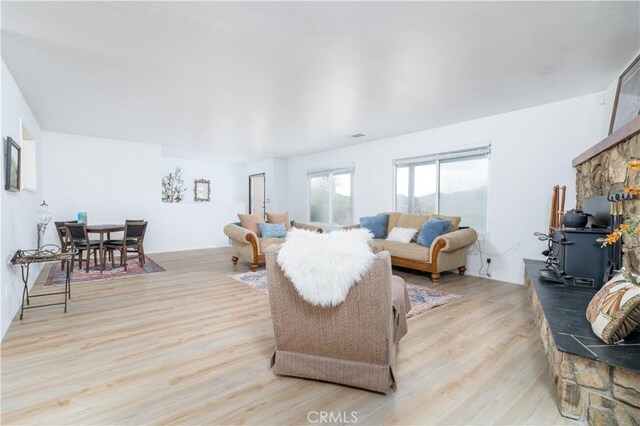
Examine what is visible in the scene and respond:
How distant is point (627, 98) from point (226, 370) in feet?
13.4

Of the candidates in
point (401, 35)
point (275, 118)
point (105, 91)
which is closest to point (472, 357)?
point (401, 35)

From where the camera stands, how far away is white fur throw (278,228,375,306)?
5.50 feet

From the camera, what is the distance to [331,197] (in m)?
7.39

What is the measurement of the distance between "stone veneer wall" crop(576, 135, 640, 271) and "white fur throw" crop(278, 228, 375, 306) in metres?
1.90

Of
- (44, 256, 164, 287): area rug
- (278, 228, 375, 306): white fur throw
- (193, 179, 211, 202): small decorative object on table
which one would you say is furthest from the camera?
(193, 179, 211, 202): small decorative object on table

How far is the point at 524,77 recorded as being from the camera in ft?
10.2

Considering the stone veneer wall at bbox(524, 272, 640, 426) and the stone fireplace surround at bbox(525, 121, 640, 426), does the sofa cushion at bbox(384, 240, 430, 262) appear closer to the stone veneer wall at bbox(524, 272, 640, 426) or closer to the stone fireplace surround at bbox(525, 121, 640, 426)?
the stone fireplace surround at bbox(525, 121, 640, 426)

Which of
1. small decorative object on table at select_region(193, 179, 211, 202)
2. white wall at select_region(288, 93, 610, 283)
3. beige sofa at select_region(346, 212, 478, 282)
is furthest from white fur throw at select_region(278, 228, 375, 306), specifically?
small decorative object on table at select_region(193, 179, 211, 202)

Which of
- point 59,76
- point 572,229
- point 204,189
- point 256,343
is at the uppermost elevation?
point 59,76

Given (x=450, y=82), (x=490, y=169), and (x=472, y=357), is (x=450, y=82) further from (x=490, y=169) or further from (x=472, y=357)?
(x=472, y=357)

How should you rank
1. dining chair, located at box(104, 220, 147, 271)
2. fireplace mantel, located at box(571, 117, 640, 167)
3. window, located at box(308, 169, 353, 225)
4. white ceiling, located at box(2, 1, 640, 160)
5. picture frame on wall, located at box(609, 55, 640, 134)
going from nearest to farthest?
fireplace mantel, located at box(571, 117, 640, 167)
white ceiling, located at box(2, 1, 640, 160)
picture frame on wall, located at box(609, 55, 640, 134)
dining chair, located at box(104, 220, 147, 271)
window, located at box(308, 169, 353, 225)

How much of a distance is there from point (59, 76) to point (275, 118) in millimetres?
2525

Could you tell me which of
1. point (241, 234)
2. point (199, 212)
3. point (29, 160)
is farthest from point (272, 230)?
point (29, 160)

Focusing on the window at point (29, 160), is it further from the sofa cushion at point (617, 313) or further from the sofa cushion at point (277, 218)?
the sofa cushion at point (617, 313)
